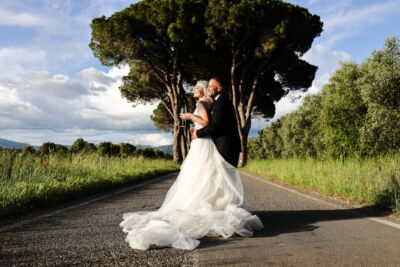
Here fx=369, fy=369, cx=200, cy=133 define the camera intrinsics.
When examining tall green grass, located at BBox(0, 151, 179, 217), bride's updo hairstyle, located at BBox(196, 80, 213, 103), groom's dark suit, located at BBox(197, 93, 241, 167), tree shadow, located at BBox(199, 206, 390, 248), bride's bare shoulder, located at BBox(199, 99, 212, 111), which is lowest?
tree shadow, located at BBox(199, 206, 390, 248)

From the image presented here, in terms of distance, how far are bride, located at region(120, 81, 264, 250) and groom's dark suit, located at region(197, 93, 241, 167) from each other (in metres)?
0.10

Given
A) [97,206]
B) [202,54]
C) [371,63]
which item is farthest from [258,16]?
[97,206]

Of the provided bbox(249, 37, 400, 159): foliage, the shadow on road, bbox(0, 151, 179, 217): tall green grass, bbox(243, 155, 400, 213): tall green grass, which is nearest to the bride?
the shadow on road

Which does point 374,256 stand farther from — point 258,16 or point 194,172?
point 258,16

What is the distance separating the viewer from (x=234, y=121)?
550 cm

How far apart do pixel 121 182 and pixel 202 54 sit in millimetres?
18579

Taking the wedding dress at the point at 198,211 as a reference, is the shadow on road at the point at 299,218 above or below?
below

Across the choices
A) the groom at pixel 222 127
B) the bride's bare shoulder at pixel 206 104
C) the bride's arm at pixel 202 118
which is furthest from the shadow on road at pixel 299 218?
the bride's bare shoulder at pixel 206 104

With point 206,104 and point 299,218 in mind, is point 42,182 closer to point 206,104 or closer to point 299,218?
point 206,104

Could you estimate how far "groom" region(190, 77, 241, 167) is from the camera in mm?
5281

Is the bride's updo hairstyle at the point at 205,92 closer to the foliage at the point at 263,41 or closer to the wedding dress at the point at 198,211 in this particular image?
the wedding dress at the point at 198,211

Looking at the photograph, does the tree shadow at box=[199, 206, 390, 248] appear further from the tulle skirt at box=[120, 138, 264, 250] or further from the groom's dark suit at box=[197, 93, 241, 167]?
the groom's dark suit at box=[197, 93, 241, 167]

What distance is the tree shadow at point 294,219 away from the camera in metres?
4.47

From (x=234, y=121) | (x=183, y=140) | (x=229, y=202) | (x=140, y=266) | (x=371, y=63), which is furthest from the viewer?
(x=183, y=140)
